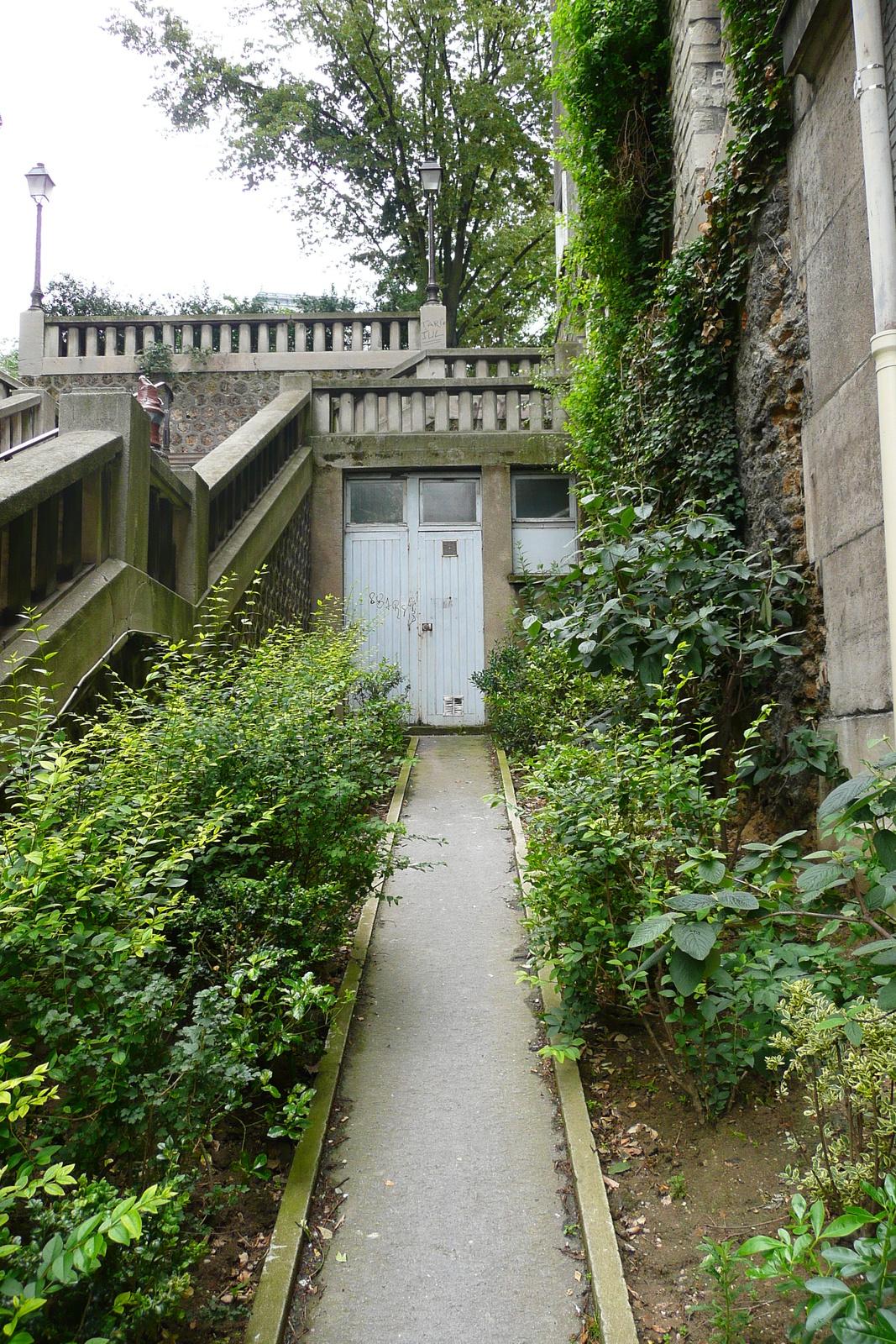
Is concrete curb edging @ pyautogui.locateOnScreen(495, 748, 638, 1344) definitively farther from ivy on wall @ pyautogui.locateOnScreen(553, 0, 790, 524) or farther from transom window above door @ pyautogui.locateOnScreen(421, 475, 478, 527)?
transom window above door @ pyautogui.locateOnScreen(421, 475, 478, 527)

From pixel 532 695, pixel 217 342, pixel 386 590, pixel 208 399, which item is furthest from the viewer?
pixel 217 342

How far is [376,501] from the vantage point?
1102 cm

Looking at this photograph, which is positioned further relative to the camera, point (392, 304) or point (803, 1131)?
point (392, 304)

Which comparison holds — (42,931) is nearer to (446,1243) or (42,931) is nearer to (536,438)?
(446,1243)

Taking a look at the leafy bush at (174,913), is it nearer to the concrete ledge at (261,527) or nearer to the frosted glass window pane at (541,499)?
the concrete ledge at (261,527)

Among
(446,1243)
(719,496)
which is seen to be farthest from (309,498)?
(446,1243)

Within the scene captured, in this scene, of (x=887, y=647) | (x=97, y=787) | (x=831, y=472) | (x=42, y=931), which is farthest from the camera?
(x=831, y=472)

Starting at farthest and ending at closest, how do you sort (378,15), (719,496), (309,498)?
(378,15) → (309,498) → (719,496)

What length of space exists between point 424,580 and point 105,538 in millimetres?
5996

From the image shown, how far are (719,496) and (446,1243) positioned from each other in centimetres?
411

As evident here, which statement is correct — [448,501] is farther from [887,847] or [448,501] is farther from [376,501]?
[887,847]

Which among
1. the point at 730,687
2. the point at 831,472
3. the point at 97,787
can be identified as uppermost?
the point at 831,472

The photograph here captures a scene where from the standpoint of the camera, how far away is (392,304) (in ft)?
65.9

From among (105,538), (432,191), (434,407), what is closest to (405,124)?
(432,191)
